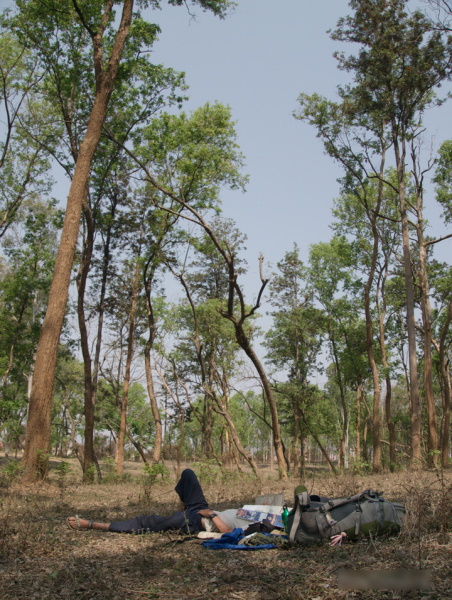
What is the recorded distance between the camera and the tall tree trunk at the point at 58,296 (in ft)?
28.7

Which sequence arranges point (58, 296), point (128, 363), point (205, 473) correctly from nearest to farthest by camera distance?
point (58, 296) → point (205, 473) → point (128, 363)

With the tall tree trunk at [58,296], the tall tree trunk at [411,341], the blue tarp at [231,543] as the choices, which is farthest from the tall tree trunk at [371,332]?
the blue tarp at [231,543]

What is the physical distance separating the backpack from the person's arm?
29.0 inches

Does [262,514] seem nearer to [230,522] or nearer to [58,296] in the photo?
[230,522]

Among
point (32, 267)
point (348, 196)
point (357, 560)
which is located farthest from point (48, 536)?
point (348, 196)

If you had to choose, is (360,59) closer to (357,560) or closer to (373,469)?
(373,469)

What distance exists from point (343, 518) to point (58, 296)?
275 inches

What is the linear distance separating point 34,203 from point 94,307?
556cm

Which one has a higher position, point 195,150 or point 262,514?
point 195,150

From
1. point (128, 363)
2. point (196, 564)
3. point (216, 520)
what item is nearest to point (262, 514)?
point (216, 520)

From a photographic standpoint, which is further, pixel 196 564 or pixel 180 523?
pixel 180 523

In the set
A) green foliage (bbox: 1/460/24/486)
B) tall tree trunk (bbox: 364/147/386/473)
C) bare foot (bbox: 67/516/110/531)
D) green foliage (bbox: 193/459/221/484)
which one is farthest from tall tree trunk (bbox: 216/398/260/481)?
bare foot (bbox: 67/516/110/531)

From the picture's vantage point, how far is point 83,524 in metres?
5.07

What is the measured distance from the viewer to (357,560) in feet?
11.9
